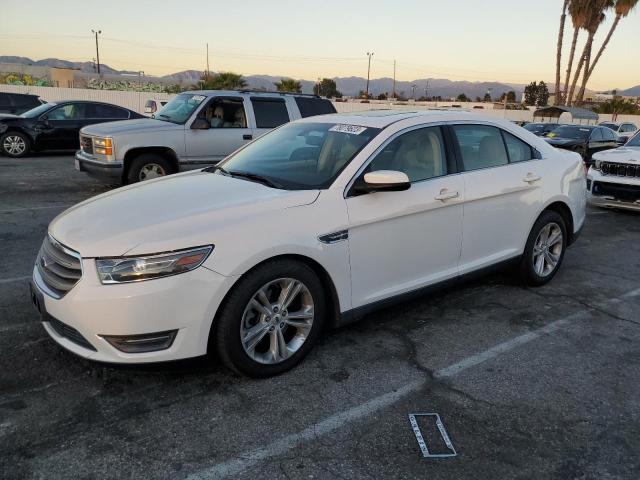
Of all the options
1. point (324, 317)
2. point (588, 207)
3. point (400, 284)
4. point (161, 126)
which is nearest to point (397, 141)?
point (400, 284)

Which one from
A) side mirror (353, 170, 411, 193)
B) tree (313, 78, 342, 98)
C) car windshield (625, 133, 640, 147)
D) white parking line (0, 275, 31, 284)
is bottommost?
white parking line (0, 275, 31, 284)

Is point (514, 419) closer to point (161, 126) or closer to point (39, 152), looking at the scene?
point (161, 126)

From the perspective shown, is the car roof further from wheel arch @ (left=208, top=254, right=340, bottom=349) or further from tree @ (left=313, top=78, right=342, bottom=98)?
tree @ (left=313, top=78, right=342, bottom=98)

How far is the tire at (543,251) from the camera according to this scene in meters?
5.03

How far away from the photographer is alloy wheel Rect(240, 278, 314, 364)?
326 centimetres

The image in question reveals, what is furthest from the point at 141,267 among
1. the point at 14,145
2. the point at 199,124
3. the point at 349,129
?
the point at 14,145

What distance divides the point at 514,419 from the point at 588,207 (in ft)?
27.8

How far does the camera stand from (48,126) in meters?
14.1

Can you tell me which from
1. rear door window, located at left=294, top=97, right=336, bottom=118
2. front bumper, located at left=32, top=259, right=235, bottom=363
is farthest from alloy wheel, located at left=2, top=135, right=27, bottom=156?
front bumper, located at left=32, top=259, right=235, bottom=363

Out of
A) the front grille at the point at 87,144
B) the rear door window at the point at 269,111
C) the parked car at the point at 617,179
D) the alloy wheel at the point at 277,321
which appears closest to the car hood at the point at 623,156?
the parked car at the point at 617,179

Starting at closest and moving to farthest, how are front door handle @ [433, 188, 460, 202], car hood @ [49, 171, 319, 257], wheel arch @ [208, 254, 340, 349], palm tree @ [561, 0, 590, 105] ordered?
car hood @ [49, 171, 319, 257]
wheel arch @ [208, 254, 340, 349]
front door handle @ [433, 188, 460, 202]
palm tree @ [561, 0, 590, 105]

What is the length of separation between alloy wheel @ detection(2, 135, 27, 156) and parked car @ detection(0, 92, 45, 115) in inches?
159

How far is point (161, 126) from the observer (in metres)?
9.11

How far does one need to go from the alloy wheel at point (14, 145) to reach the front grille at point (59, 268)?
40.5 ft
